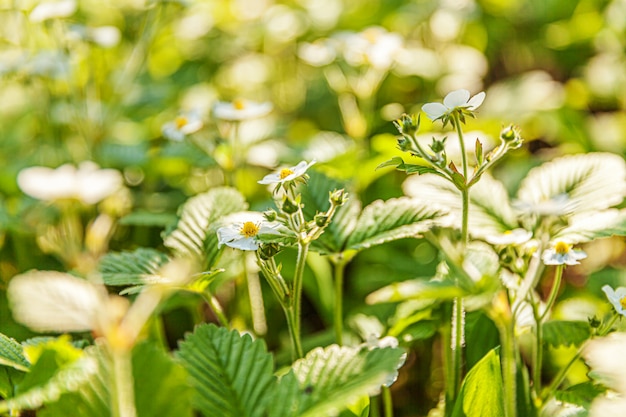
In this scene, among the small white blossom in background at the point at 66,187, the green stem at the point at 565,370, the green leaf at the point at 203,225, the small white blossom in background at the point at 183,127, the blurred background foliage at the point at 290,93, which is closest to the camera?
the green stem at the point at 565,370

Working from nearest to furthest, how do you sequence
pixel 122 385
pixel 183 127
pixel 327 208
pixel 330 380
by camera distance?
1. pixel 122 385
2. pixel 330 380
3. pixel 327 208
4. pixel 183 127

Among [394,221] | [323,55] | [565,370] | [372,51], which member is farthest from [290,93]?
[565,370]

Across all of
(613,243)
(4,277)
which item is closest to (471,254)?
(613,243)

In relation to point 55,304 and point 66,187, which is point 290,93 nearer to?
point 66,187

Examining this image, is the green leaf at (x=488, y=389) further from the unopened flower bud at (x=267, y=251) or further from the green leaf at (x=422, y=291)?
the unopened flower bud at (x=267, y=251)

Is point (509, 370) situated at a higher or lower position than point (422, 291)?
lower

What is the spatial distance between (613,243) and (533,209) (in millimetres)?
929

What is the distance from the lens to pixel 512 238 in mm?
1037

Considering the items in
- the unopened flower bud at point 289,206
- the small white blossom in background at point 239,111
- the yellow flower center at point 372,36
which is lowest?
the small white blossom in background at point 239,111

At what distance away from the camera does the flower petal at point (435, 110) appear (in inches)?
38.9

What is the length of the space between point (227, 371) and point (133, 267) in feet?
0.82

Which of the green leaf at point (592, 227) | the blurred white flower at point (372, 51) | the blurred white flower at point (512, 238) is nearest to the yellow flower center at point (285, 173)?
the blurred white flower at point (512, 238)

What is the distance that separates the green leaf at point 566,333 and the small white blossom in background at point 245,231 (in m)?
0.48

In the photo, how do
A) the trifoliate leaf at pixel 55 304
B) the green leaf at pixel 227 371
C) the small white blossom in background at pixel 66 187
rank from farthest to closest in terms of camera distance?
the small white blossom in background at pixel 66 187
the green leaf at pixel 227 371
the trifoliate leaf at pixel 55 304
